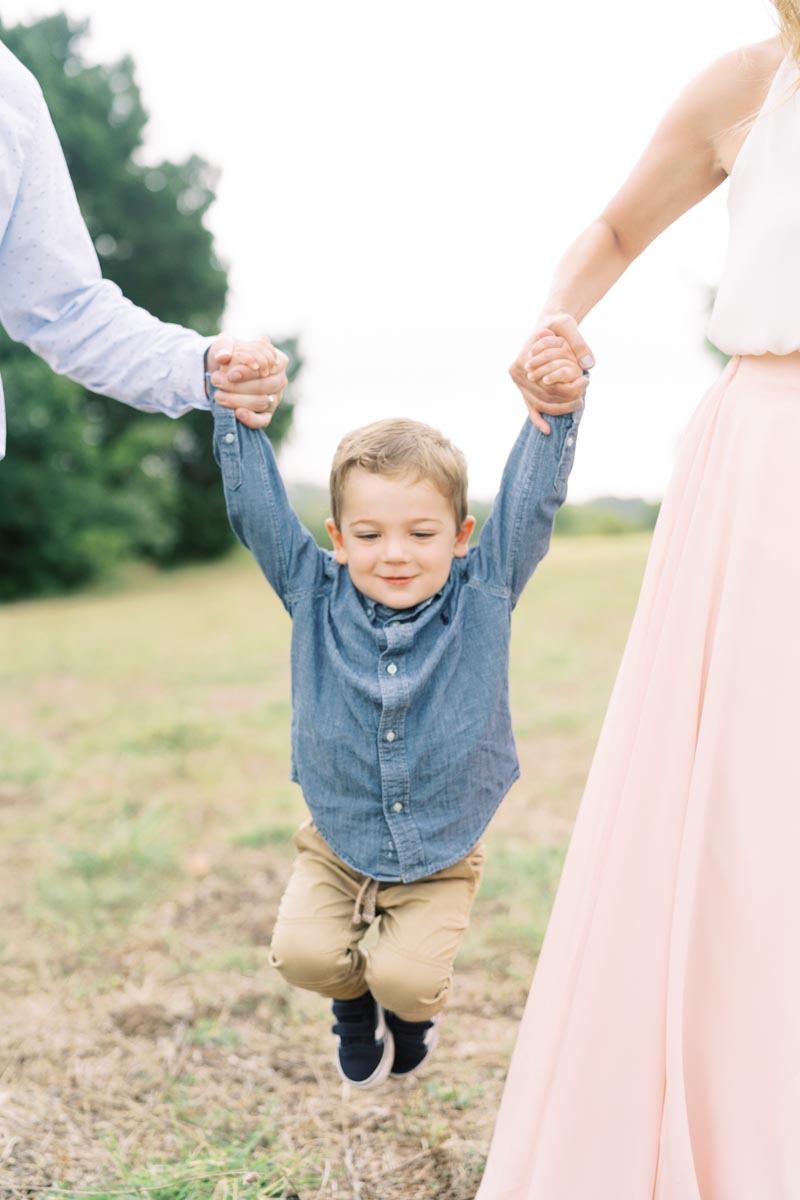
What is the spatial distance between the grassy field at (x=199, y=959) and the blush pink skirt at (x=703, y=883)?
0.72 meters

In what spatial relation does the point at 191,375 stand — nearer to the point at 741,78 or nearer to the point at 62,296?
the point at 62,296

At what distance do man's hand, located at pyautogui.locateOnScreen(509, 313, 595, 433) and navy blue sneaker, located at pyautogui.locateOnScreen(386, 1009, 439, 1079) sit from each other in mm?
1262

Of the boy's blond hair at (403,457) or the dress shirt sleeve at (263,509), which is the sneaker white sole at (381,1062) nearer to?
the dress shirt sleeve at (263,509)

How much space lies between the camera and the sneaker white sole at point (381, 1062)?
2461 millimetres

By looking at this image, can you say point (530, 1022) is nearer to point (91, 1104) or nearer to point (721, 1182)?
point (721, 1182)

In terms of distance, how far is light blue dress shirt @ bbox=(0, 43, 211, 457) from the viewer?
7.06 feet

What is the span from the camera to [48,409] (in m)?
14.5

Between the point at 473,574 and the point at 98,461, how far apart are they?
13934mm

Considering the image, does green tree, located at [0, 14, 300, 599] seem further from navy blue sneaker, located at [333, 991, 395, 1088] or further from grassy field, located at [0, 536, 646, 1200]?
navy blue sneaker, located at [333, 991, 395, 1088]

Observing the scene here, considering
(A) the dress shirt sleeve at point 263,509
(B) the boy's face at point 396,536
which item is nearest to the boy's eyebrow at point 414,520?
(B) the boy's face at point 396,536

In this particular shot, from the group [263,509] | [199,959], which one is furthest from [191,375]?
[199,959]

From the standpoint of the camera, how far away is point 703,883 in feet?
6.17

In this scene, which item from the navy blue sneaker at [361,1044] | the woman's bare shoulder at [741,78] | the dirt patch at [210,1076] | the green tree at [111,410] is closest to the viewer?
the woman's bare shoulder at [741,78]

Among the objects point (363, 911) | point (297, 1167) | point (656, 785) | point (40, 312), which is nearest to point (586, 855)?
point (656, 785)
